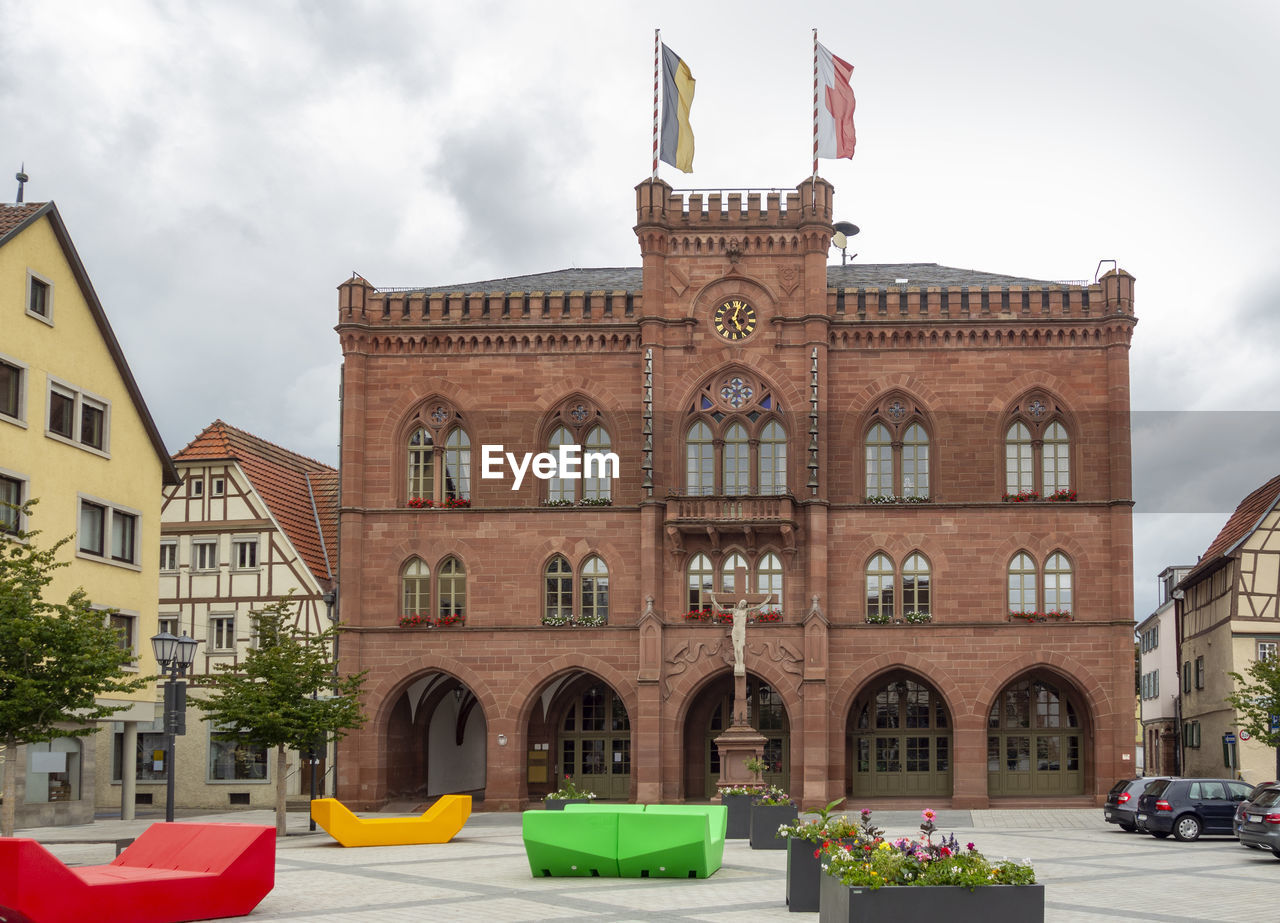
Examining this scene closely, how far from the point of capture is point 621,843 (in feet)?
72.7

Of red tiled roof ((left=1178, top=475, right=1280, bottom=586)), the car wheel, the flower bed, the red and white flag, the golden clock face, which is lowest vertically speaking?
the car wheel

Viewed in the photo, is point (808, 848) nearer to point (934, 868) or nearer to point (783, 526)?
point (934, 868)

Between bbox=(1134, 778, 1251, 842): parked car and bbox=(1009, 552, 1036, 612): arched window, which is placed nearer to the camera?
bbox=(1134, 778, 1251, 842): parked car

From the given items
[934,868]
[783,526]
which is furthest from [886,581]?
[934,868]

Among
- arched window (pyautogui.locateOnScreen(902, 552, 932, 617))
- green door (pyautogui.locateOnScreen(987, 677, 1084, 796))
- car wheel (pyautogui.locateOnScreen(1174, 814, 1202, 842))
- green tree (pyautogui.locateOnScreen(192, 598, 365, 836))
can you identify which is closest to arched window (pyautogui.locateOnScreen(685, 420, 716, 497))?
arched window (pyautogui.locateOnScreen(902, 552, 932, 617))

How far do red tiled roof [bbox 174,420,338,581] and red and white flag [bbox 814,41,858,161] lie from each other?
60.9 ft

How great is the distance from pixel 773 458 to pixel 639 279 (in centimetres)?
822

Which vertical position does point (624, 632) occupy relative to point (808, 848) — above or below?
above

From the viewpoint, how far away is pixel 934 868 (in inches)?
527

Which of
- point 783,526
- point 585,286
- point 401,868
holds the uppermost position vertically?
point 585,286

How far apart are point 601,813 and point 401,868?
4.04 meters

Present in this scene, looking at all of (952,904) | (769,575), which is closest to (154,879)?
(952,904)

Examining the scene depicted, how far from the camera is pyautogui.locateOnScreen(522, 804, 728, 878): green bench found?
866 inches

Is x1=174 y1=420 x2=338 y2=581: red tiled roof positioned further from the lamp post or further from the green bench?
the green bench
